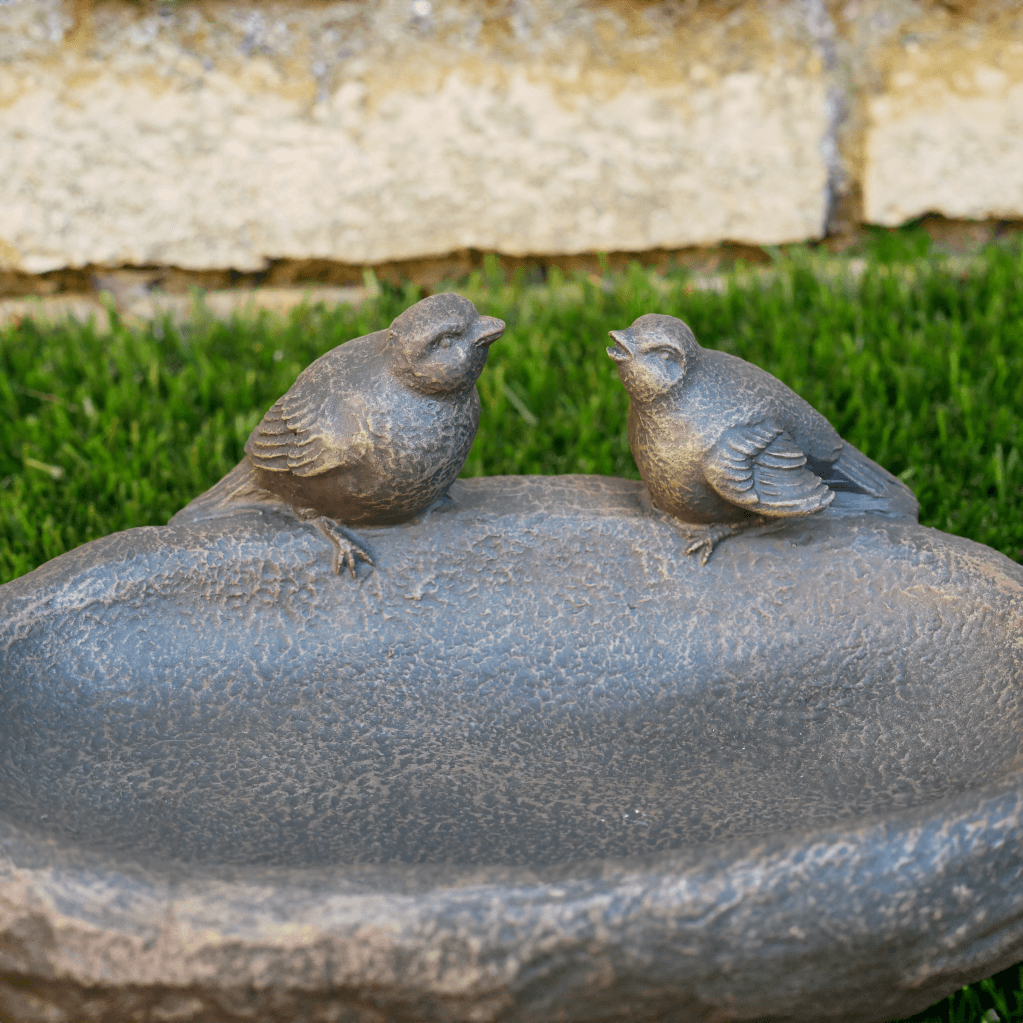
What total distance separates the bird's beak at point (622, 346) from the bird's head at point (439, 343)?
0.14 metres

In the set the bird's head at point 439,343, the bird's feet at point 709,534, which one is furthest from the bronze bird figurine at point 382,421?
the bird's feet at point 709,534

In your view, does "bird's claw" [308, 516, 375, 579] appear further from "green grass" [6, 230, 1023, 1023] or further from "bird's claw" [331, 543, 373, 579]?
"green grass" [6, 230, 1023, 1023]

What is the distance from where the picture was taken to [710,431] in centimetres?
140

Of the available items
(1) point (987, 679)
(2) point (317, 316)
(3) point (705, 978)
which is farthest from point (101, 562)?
(2) point (317, 316)

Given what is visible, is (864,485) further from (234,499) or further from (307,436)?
(234,499)

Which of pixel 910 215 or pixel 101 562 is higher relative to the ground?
pixel 910 215

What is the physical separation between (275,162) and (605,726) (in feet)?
5.65

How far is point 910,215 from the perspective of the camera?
9.40ft

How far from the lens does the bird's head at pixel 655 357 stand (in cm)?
139

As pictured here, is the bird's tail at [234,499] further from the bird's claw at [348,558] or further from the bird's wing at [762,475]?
the bird's wing at [762,475]

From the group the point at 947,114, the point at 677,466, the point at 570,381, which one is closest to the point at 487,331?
the point at 677,466

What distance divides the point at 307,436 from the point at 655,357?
0.43m

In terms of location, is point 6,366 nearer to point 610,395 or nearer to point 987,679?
point 610,395

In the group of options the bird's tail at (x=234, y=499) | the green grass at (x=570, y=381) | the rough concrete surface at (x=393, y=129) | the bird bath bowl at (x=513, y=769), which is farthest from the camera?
the rough concrete surface at (x=393, y=129)
